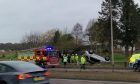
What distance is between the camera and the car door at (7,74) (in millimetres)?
15828

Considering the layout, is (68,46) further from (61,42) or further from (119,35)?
(119,35)

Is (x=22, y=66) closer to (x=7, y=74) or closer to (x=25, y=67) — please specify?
(x=25, y=67)

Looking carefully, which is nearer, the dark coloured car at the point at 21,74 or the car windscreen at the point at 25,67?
the dark coloured car at the point at 21,74

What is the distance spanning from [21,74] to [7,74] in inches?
27.9

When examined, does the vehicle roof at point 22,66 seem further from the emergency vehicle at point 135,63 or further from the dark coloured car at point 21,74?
the emergency vehicle at point 135,63

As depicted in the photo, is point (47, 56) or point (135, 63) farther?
point (47, 56)

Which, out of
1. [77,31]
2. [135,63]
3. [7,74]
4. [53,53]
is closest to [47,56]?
[53,53]

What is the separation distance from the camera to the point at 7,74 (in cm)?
1608

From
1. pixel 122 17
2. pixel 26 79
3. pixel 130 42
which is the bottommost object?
pixel 26 79

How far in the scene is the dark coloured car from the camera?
51.6 feet

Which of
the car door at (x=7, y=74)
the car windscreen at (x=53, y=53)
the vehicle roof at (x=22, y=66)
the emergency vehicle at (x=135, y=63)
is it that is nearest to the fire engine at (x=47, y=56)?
the car windscreen at (x=53, y=53)

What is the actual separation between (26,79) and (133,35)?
77.4 meters

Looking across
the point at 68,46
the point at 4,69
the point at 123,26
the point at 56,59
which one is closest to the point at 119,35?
the point at 123,26

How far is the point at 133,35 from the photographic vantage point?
91.3 m
